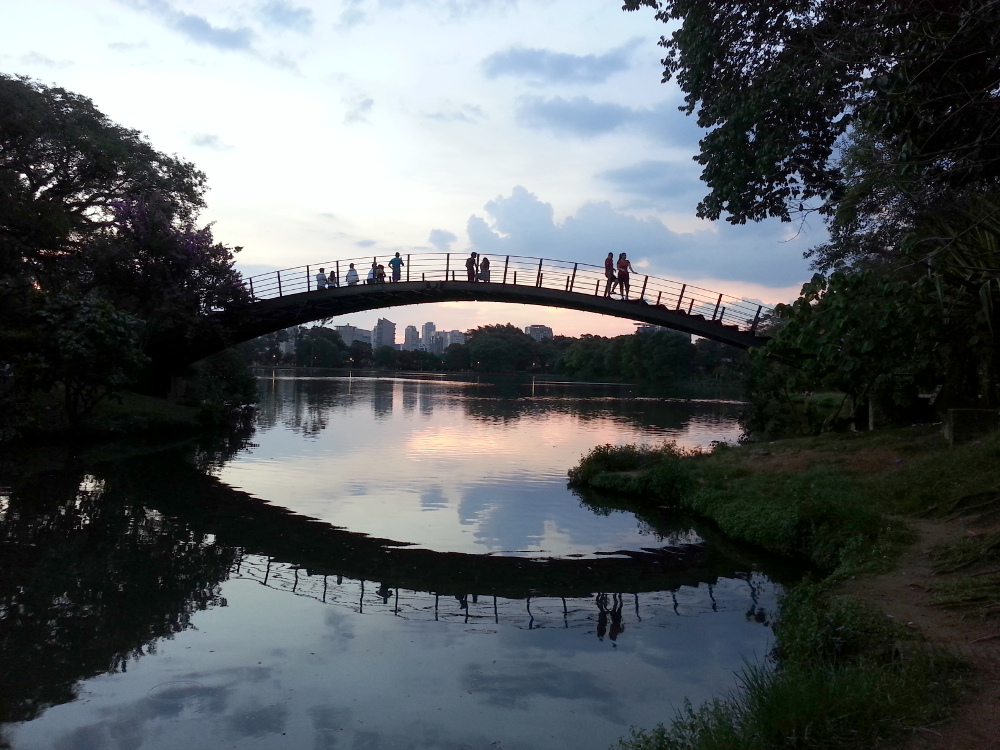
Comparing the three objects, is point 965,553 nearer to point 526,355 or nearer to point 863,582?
point 863,582

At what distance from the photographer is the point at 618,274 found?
2489 centimetres

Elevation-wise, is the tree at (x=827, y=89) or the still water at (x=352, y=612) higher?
the tree at (x=827, y=89)

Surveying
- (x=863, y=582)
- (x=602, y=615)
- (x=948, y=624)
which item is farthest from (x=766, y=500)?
(x=948, y=624)

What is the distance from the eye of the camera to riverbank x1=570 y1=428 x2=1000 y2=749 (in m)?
4.50

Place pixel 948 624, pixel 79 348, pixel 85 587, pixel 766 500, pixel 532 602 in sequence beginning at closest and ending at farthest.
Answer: pixel 948 624 → pixel 85 587 → pixel 532 602 → pixel 766 500 → pixel 79 348

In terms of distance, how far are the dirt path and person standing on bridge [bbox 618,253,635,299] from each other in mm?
→ 14937

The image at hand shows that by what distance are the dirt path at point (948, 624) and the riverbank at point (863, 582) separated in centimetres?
1

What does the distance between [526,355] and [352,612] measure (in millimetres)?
113492

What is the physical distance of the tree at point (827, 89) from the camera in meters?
7.94

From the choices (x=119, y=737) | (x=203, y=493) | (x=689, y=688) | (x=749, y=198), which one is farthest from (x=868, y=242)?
(x=119, y=737)

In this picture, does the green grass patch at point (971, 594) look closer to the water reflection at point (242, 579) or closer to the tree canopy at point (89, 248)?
the water reflection at point (242, 579)

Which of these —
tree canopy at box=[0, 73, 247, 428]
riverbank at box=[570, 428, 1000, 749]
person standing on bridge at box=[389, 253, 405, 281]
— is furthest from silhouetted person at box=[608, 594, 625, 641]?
person standing on bridge at box=[389, 253, 405, 281]

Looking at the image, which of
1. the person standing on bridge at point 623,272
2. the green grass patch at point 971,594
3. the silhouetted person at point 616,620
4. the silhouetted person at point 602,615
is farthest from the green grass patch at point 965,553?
the person standing on bridge at point 623,272

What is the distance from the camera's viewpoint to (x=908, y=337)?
1262 cm
